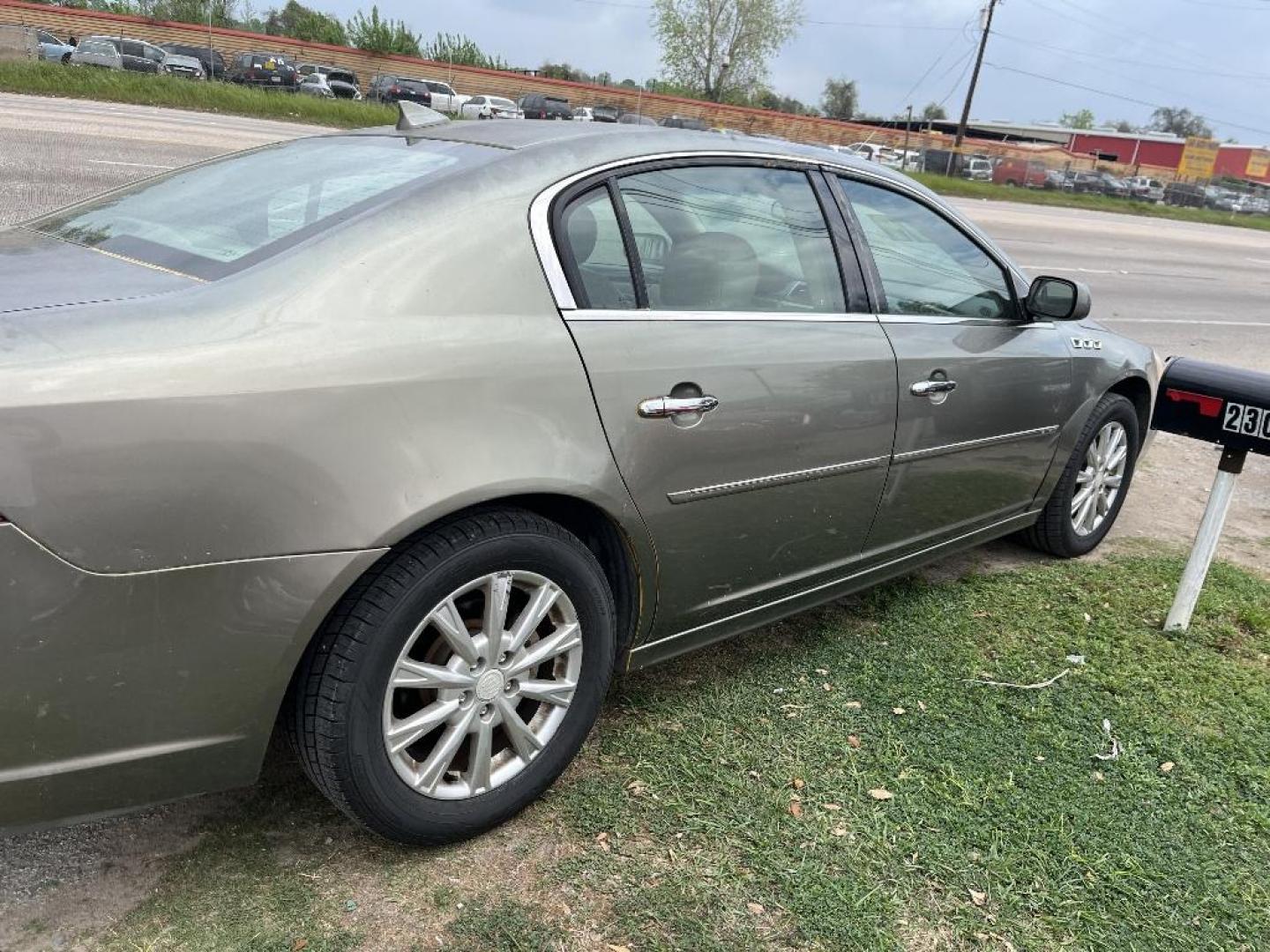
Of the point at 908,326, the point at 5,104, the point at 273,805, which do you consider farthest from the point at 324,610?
the point at 5,104

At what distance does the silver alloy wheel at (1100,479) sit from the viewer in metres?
4.47

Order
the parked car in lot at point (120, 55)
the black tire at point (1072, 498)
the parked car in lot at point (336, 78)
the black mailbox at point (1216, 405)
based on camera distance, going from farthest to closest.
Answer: the parked car in lot at point (336, 78), the parked car in lot at point (120, 55), the black tire at point (1072, 498), the black mailbox at point (1216, 405)

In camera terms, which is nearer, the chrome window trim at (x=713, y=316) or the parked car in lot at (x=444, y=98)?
the chrome window trim at (x=713, y=316)


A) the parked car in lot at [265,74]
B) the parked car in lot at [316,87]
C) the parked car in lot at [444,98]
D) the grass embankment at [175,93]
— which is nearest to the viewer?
the grass embankment at [175,93]

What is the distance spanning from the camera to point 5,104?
741 inches

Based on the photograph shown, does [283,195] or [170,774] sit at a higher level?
[283,195]

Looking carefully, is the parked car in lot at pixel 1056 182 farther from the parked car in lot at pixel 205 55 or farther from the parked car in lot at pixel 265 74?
the parked car in lot at pixel 205 55

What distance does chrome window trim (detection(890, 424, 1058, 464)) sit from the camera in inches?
130

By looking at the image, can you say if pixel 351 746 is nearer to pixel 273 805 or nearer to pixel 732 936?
pixel 273 805

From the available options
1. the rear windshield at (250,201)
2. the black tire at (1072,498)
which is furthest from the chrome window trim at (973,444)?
the rear windshield at (250,201)

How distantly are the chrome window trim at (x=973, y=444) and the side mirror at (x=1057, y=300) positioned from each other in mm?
431

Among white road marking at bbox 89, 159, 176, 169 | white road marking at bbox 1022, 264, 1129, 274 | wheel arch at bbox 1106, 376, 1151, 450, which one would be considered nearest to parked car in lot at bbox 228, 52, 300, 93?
white road marking at bbox 89, 159, 176, 169

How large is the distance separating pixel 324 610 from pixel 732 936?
110 cm

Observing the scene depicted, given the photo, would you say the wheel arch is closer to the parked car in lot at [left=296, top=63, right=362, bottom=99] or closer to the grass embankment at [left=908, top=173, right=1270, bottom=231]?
the grass embankment at [left=908, top=173, right=1270, bottom=231]
